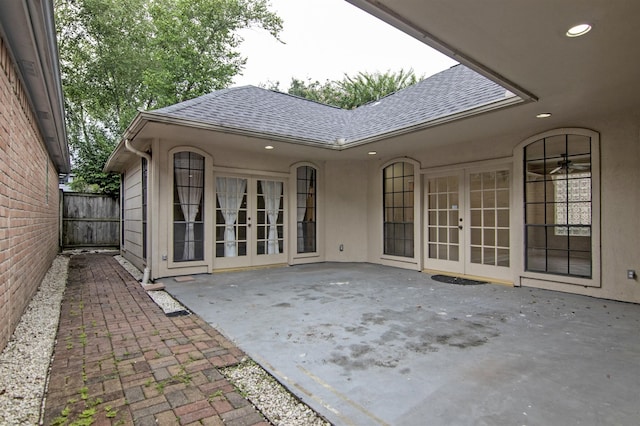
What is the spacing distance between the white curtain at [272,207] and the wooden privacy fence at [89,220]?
266 inches

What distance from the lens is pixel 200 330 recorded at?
331 cm

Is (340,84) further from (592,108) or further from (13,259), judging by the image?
(13,259)

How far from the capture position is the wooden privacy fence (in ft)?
34.5

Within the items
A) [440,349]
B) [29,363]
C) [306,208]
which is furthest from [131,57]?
[440,349]

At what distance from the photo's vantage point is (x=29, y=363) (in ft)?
8.17

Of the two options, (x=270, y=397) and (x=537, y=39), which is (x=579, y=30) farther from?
(x=270, y=397)

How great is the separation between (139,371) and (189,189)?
14.2 ft

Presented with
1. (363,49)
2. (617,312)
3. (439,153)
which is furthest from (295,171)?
(363,49)

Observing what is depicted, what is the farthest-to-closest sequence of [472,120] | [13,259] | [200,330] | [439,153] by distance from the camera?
[439,153], [472,120], [200,330], [13,259]

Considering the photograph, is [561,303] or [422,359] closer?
[422,359]

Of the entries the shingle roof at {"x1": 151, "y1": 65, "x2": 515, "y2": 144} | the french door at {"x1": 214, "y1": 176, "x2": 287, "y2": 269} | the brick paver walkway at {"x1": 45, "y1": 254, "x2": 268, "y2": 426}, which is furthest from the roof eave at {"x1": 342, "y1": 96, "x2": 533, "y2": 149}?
the brick paver walkway at {"x1": 45, "y1": 254, "x2": 268, "y2": 426}

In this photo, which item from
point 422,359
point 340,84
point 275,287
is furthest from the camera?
point 340,84

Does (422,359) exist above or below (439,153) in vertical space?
below

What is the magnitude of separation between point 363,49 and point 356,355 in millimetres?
24273
